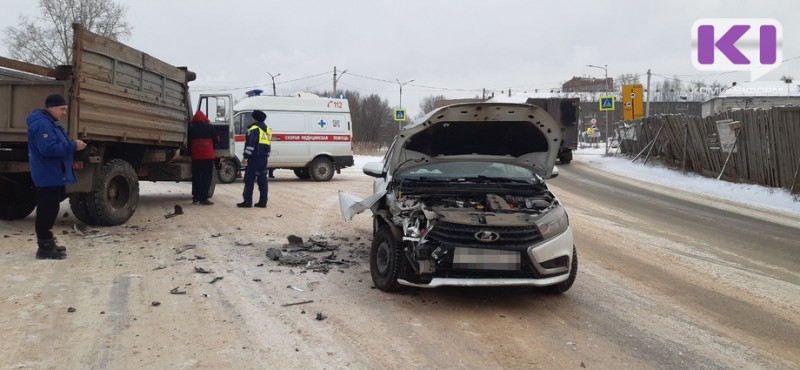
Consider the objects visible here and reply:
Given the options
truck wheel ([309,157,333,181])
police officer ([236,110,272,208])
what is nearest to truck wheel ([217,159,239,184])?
truck wheel ([309,157,333,181])

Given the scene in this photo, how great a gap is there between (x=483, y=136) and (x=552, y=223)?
1.47m

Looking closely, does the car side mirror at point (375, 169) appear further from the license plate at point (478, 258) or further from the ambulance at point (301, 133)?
the ambulance at point (301, 133)

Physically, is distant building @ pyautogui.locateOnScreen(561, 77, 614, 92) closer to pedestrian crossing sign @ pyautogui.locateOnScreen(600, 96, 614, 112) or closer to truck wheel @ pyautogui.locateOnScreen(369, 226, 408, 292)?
pedestrian crossing sign @ pyautogui.locateOnScreen(600, 96, 614, 112)

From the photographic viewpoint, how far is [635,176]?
20.1m

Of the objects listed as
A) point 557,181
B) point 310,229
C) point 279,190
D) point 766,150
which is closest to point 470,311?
point 310,229

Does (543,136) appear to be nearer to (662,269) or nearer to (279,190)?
(662,269)

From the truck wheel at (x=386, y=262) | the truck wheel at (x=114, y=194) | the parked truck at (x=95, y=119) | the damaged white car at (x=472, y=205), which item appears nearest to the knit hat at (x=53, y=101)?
the parked truck at (x=95, y=119)

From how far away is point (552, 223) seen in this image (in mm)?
4855

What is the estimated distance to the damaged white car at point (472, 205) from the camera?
4.61m

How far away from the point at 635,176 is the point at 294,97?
11.7 m

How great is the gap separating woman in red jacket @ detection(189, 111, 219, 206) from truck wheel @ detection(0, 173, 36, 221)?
2.89 m

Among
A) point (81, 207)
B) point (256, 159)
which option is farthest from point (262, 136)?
point (81, 207)

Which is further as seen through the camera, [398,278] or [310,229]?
[310,229]

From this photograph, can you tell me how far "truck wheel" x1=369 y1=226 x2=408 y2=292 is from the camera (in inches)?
191
